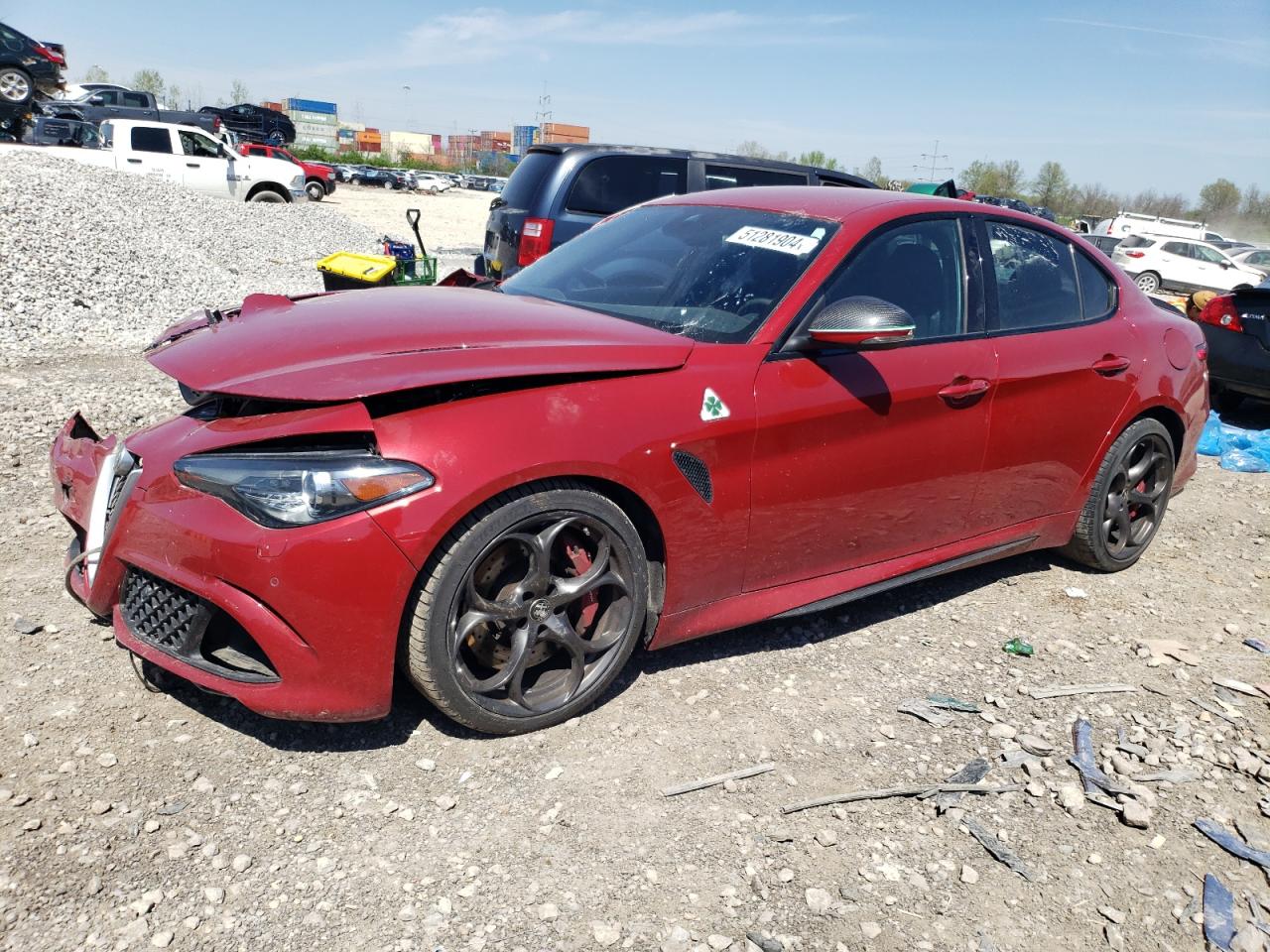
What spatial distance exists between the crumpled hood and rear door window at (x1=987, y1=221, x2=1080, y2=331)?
1.62m

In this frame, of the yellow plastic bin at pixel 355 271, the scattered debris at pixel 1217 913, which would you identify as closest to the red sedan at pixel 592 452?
the scattered debris at pixel 1217 913

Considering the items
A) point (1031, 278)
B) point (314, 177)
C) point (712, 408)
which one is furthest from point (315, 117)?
point (712, 408)

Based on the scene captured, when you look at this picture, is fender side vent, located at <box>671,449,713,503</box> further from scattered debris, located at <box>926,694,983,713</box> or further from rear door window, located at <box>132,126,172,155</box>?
rear door window, located at <box>132,126,172,155</box>

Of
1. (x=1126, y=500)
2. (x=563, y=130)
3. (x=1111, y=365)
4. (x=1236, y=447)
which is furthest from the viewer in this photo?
(x=563, y=130)

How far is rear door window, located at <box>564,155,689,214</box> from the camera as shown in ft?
28.2

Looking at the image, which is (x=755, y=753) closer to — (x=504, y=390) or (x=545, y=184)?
(x=504, y=390)

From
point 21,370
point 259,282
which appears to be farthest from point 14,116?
point 21,370

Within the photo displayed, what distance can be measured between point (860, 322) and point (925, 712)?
1.36 metres

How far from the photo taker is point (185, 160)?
1961 centimetres

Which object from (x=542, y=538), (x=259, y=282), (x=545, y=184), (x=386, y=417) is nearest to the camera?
(x=386, y=417)

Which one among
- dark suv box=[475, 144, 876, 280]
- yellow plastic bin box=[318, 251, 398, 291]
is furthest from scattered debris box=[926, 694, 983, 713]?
dark suv box=[475, 144, 876, 280]

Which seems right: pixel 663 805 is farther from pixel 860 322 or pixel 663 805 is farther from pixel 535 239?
pixel 535 239

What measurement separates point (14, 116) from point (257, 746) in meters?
25.5

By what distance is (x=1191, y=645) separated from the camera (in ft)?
13.0
